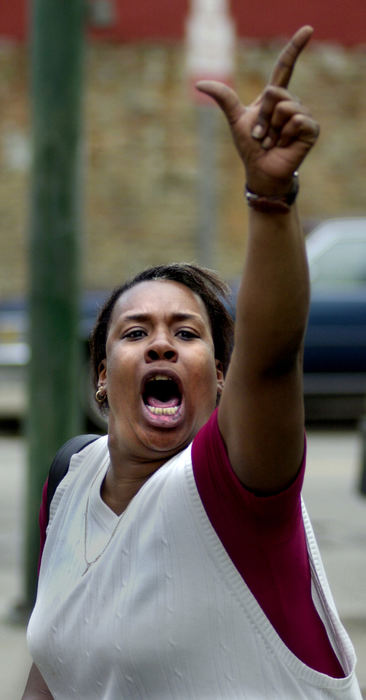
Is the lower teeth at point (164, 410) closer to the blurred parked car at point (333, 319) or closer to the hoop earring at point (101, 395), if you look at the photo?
the hoop earring at point (101, 395)

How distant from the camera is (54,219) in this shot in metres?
5.07

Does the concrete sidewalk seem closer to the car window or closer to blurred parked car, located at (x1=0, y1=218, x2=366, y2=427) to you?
blurred parked car, located at (x1=0, y1=218, x2=366, y2=427)

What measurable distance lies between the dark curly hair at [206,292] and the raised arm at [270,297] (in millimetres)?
385

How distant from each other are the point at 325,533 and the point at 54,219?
2609 mm

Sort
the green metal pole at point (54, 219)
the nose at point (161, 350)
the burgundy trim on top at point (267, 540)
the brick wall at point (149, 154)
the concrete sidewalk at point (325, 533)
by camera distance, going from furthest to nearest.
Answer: the brick wall at point (149, 154)
the green metal pole at point (54, 219)
the concrete sidewalk at point (325, 533)
the nose at point (161, 350)
the burgundy trim on top at point (267, 540)

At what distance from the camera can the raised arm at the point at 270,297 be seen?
1592 millimetres

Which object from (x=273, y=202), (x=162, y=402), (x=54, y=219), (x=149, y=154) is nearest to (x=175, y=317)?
(x=162, y=402)

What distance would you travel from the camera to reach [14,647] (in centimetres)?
475

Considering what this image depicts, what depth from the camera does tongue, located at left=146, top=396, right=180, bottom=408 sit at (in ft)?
6.56

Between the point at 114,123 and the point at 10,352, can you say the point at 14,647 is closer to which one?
the point at 10,352

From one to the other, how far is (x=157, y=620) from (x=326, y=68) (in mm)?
16810

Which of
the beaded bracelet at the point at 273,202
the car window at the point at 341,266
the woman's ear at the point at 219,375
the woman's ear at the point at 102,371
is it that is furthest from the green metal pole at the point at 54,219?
the car window at the point at 341,266

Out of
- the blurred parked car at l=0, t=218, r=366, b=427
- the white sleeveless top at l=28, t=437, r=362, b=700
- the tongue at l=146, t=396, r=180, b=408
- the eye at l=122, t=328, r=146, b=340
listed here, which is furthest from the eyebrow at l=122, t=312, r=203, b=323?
the blurred parked car at l=0, t=218, r=366, b=427

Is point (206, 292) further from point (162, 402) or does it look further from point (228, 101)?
point (228, 101)
